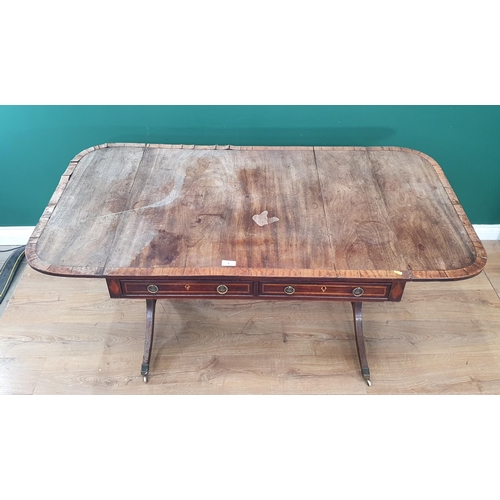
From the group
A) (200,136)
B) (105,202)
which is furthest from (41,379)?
(200,136)

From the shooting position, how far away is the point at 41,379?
1.88 meters

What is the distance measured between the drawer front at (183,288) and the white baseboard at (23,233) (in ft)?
3.74

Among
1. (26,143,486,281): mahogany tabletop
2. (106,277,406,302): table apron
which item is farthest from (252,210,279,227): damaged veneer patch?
(106,277,406,302): table apron

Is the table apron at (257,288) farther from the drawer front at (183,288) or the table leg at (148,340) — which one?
the table leg at (148,340)

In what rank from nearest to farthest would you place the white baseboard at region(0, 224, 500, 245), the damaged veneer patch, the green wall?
the damaged veneer patch, the green wall, the white baseboard at region(0, 224, 500, 245)

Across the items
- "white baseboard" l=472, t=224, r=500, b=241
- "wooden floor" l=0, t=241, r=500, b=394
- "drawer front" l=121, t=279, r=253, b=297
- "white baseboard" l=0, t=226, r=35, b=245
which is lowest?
"wooden floor" l=0, t=241, r=500, b=394

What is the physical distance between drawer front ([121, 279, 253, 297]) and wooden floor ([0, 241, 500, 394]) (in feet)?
1.65

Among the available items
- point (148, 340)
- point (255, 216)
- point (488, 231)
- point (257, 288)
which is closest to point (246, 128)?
point (255, 216)

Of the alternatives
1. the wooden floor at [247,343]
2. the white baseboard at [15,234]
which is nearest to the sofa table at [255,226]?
the wooden floor at [247,343]

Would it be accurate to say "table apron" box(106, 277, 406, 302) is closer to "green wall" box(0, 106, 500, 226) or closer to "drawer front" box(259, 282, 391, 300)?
"drawer front" box(259, 282, 391, 300)

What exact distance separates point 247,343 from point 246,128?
0.92 m

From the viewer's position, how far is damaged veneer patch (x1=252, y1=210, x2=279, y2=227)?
1589 mm
